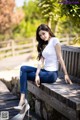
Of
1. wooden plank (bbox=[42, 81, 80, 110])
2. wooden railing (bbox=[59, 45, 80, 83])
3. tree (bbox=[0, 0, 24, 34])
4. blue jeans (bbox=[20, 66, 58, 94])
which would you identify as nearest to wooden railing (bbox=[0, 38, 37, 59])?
tree (bbox=[0, 0, 24, 34])

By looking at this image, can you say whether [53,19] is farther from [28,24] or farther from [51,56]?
[28,24]

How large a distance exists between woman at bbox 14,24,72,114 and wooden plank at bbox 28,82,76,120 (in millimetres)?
218

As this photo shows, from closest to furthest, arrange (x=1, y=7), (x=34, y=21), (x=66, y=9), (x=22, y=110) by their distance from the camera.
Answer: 1. (x=22, y=110)
2. (x=66, y=9)
3. (x=1, y=7)
4. (x=34, y=21)

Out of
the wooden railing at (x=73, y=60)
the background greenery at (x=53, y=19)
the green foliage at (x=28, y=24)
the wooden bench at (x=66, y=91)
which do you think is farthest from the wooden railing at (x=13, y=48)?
the wooden bench at (x=66, y=91)

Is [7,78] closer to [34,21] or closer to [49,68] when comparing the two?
[49,68]

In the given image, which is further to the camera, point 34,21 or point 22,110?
point 34,21

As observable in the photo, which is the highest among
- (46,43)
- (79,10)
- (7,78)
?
(79,10)

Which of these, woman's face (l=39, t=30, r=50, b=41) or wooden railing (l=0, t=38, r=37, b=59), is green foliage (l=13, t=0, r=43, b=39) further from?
woman's face (l=39, t=30, r=50, b=41)

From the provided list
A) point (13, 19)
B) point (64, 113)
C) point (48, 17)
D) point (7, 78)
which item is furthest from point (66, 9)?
point (13, 19)

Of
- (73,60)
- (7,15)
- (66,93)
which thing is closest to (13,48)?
(7,15)

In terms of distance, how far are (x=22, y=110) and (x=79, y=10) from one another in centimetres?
229

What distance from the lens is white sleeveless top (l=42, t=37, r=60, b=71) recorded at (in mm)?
6223

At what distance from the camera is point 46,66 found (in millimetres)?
6266

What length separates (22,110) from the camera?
592 centimetres
